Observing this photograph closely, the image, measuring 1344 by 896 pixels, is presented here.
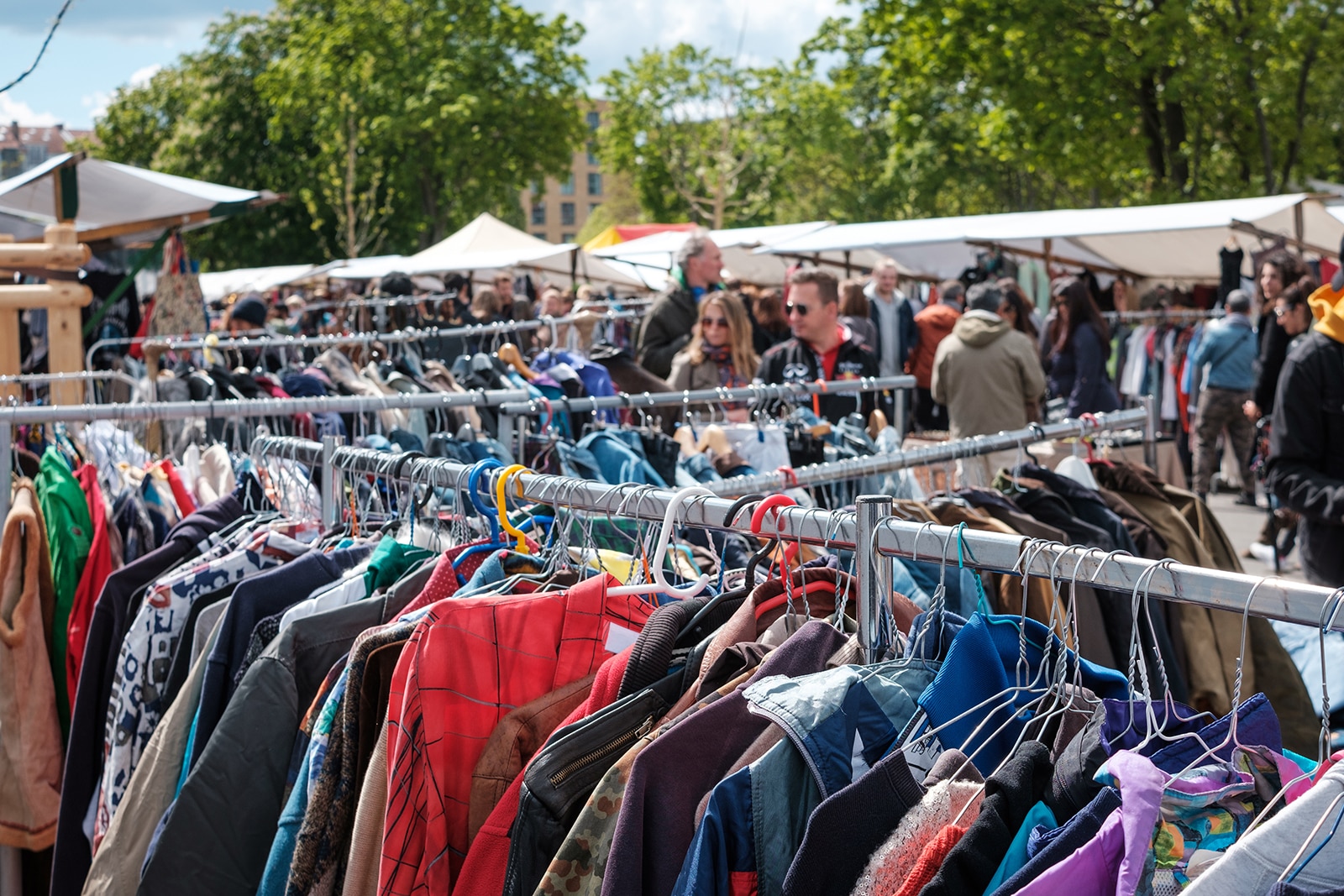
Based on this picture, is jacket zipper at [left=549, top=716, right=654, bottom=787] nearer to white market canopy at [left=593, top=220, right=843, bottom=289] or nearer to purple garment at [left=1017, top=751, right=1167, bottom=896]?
purple garment at [left=1017, top=751, right=1167, bottom=896]

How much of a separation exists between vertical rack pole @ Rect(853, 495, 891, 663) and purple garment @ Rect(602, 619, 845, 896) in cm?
23

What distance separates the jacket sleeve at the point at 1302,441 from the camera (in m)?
3.26

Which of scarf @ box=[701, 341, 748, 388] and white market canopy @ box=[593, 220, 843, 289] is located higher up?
white market canopy @ box=[593, 220, 843, 289]

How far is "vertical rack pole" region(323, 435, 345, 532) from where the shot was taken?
261 cm

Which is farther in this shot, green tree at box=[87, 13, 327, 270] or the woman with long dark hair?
green tree at box=[87, 13, 327, 270]

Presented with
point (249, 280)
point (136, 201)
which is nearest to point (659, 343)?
point (136, 201)

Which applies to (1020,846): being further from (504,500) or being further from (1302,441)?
(1302,441)

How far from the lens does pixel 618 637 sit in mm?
1675

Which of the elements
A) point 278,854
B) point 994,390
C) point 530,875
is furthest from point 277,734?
point 994,390

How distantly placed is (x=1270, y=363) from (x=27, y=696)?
7.31m

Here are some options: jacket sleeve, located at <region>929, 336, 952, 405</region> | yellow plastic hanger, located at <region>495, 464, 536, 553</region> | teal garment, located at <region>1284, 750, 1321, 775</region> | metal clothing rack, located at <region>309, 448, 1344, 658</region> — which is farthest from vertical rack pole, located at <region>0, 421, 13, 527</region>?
jacket sleeve, located at <region>929, 336, 952, 405</region>

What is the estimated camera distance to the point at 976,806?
1.21 m

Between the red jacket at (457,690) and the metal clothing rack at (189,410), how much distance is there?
63.7 inches

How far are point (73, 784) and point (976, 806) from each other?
1864 mm
